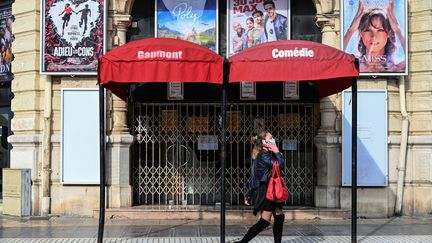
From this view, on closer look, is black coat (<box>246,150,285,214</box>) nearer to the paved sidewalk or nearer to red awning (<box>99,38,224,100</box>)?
red awning (<box>99,38,224,100</box>)

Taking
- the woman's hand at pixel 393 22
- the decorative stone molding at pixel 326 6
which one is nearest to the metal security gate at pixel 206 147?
the decorative stone molding at pixel 326 6

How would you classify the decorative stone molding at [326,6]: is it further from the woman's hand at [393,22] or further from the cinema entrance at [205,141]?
the cinema entrance at [205,141]

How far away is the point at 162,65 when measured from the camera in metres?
8.41

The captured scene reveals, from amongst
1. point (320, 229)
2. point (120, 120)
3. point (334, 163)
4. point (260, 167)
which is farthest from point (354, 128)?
point (120, 120)

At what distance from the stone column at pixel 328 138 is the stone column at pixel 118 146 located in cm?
407

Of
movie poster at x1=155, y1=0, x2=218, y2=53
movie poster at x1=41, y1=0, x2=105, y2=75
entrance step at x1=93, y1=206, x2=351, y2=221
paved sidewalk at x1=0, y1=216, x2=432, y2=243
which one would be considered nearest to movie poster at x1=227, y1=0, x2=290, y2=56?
movie poster at x1=155, y1=0, x2=218, y2=53

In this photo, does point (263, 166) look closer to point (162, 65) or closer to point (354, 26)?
point (162, 65)

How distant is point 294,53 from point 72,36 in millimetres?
5786

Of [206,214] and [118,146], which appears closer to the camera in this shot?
[206,214]

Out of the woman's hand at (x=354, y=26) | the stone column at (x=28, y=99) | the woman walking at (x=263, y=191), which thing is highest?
the woman's hand at (x=354, y=26)

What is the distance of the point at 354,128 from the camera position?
28.2 ft

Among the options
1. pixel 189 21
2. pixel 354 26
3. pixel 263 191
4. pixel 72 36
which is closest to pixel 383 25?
pixel 354 26

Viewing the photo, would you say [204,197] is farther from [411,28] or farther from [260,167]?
[411,28]

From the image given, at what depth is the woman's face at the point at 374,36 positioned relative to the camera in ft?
40.0
